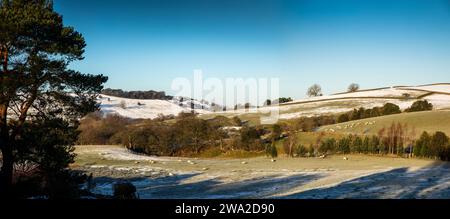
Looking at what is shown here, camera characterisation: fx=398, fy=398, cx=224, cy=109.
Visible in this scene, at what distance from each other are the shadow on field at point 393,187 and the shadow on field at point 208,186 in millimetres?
2726

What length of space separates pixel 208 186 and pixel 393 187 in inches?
367

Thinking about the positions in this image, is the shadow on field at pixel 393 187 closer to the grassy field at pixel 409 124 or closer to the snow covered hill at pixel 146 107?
the grassy field at pixel 409 124

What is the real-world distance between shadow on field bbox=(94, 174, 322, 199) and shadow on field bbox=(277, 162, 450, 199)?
2726mm

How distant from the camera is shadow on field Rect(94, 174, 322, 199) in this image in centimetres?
1856

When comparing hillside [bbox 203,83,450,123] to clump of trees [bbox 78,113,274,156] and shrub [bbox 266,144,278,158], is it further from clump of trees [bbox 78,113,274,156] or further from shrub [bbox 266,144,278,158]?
shrub [bbox 266,144,278,158]

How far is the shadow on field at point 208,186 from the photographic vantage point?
60.9ft

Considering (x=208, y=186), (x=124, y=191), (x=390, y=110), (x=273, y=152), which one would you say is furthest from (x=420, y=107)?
(x=124, y=191)

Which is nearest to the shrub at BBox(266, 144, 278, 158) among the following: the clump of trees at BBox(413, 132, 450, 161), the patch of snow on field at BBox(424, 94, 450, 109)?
the clump of trees at BBox(413, 132, 450, 161)

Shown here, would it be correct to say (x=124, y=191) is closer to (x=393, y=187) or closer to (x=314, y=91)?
(x=393, y=187)

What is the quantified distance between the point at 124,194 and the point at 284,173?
13.7 m

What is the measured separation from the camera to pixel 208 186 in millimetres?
21688

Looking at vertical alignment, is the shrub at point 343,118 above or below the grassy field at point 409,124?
above

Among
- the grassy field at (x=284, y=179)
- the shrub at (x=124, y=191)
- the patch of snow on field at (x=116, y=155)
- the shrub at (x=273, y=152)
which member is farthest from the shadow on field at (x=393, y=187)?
the patch of snow on field at (x=116, y=155)
